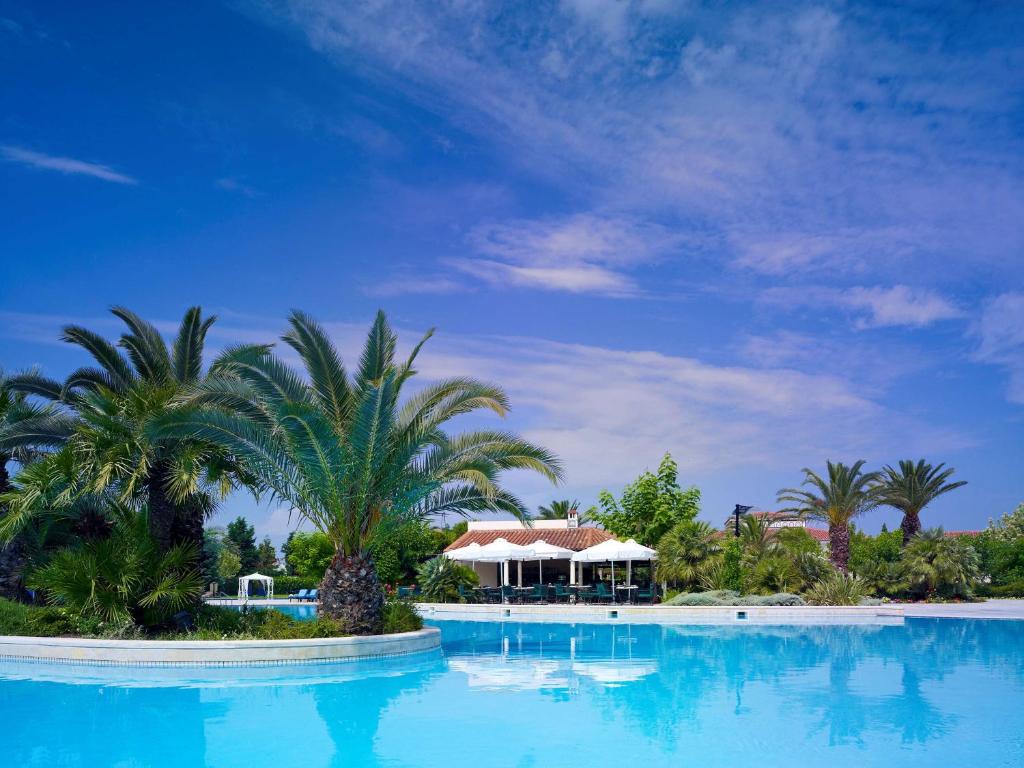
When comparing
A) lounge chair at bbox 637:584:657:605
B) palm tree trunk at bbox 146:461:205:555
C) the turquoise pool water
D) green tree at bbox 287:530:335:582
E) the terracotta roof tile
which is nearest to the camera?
the turquoise pool water

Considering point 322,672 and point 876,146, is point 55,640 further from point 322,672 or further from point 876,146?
point 876,146

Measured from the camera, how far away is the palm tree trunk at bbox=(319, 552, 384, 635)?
16875 mm

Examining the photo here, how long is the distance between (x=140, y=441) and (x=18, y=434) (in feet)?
15.5

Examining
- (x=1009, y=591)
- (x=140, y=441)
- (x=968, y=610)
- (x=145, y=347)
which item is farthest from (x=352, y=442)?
(x=1009, y=591)

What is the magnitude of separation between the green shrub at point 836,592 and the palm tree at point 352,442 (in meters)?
13.4

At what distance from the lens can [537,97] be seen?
861 inches

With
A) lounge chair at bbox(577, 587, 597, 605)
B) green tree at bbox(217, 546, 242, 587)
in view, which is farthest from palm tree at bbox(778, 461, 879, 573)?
green tree at bbox(217, 546, 242, 587)

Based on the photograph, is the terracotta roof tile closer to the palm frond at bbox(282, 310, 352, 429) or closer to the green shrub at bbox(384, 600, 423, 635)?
the green shrub at bbox(384, 600, 423, 635)

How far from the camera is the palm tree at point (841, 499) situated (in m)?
33.1

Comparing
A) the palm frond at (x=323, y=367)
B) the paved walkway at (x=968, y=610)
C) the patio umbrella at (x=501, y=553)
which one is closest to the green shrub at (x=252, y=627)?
the palm frond at (x=323, y=367)

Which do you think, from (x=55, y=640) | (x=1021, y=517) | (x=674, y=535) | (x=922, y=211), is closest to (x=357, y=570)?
(x=55, y=640)

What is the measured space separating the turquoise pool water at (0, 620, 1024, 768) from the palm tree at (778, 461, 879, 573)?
14.8 metres

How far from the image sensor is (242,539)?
57.9m

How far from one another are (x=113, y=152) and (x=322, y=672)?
14.1 meters
